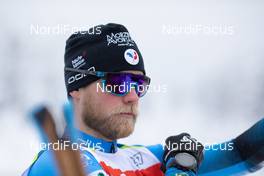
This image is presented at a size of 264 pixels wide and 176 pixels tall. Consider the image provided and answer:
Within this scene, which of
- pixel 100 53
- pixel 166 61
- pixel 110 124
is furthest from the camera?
pixel 166 61

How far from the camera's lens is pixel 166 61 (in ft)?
10.9

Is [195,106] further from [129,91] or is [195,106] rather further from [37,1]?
[37,1]

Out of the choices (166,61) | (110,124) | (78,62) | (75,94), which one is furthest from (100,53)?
(166,61)

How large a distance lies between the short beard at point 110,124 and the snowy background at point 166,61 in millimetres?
436

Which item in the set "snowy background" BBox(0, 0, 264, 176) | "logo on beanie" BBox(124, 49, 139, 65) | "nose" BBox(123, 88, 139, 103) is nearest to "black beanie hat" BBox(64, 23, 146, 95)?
"logo on beanie" BBox(124, 49, 139, 65)

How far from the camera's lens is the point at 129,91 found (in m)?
2.42

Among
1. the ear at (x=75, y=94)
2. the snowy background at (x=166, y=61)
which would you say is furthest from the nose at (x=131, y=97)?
the snowy background at (x=166, y=61)

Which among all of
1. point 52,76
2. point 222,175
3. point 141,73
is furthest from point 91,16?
point 222,175

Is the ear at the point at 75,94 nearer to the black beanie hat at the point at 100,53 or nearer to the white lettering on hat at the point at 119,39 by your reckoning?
the black beanie hat at the point at 100,53

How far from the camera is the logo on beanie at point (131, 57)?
248cm

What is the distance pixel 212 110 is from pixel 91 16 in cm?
94

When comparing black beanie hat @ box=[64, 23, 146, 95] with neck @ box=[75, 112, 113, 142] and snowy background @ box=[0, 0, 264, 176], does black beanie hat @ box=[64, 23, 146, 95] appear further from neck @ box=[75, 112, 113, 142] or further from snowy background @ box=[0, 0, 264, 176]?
snowy background @ box=[0, 0, 264, 176]

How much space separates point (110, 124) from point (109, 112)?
0.06m

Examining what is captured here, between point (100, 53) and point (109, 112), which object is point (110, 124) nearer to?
point (109, 112)
